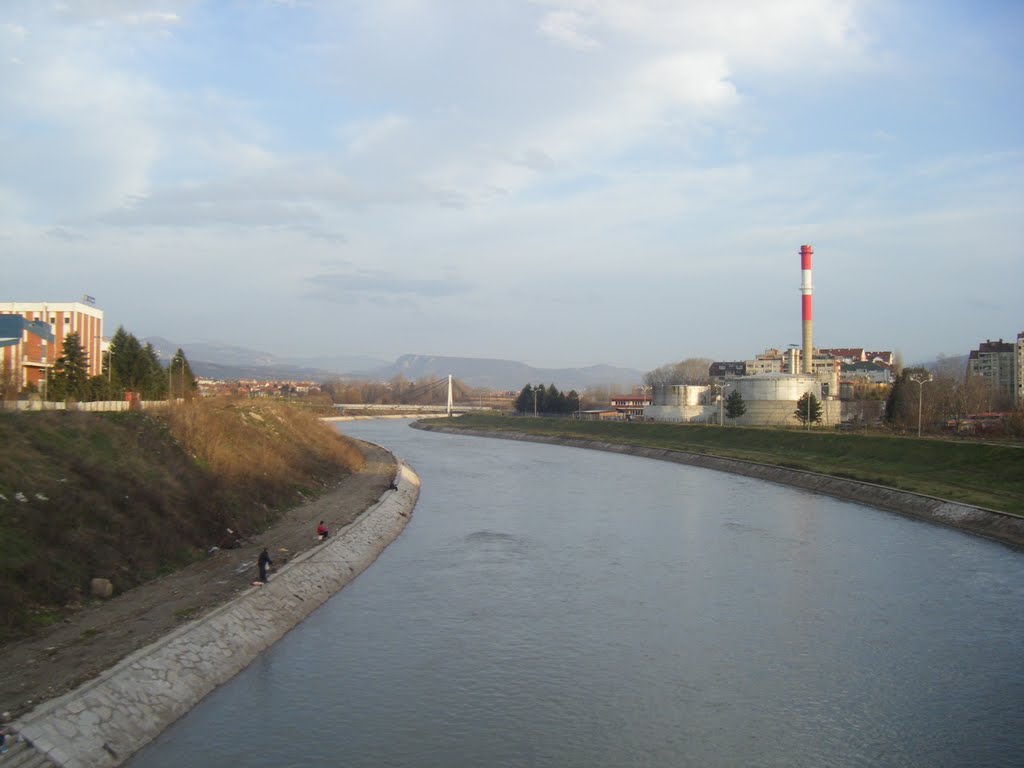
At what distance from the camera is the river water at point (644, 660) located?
37.4 ft

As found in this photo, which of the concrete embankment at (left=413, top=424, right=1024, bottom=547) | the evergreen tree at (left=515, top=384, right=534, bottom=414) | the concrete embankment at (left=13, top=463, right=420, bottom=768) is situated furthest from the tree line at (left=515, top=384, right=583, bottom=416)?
the concrete embankment at (left=13, top=463, right=420, bottom=768)

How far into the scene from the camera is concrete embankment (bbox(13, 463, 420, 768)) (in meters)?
10.3

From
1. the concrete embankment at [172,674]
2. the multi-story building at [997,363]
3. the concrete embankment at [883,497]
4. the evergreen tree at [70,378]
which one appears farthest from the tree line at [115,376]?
the multi-story building at [997,363]

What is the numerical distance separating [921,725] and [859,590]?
25.4 ft

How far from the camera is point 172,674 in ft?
41.6

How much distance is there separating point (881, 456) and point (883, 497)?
8.90m

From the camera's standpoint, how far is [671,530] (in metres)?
27.8

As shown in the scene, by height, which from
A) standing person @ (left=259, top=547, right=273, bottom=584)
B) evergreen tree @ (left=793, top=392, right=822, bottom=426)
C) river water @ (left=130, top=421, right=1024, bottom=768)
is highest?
evergreen tree @ (left=793, top=392, right=822, bottom=426)

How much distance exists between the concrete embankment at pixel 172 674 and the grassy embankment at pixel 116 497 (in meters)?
2.45

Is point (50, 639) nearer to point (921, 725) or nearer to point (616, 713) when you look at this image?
point (616, 713)

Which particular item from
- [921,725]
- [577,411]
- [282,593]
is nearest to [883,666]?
[921,725]

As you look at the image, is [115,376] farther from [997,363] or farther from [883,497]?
[997,363]

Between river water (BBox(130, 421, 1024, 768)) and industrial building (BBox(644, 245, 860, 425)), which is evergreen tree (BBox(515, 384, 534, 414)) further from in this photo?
river water (BBox(130, 421, 1024, 768))

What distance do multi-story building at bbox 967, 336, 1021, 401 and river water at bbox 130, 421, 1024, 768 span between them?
9781 centimetres
